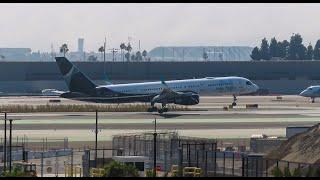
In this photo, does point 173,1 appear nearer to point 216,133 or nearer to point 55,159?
point 55,159

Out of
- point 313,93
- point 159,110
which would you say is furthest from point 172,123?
point 313,93

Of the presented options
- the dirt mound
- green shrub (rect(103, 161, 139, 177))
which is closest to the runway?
the dirt mound

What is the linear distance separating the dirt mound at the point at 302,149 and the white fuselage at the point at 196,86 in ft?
202

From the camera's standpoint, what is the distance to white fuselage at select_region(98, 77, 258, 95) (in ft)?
342

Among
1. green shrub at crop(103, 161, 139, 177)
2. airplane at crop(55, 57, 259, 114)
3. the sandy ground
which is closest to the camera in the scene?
green shrub at crop(103, 161, 139, 177)

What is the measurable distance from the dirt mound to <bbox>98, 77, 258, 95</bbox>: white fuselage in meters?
61.6

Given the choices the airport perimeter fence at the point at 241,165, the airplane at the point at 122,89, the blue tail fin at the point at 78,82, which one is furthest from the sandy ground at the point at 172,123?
the airport perimeter fence at the point at 241,165

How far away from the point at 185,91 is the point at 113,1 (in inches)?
3621

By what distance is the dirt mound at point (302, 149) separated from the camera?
3791 centimetres

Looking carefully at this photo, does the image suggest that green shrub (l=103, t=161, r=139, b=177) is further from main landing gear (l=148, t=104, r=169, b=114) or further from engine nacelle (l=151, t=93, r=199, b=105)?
engine nacelle (l=151, t=93, r=199, b=105)

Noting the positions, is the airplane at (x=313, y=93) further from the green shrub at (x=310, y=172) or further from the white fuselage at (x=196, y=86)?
the green shrub at (x=310, y=172)

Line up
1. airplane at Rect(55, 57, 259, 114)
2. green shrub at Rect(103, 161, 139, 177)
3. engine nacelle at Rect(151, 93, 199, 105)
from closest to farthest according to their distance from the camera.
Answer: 1. green shrub at Rect(103, 161, 139, 177)
2. engine nacelle at Rect(151, 93, 199, 105)
3. airplane at Rect(55, 57, 259, 114)

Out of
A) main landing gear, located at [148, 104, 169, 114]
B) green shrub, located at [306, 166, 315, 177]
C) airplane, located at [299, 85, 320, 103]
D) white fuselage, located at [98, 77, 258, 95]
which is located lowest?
green shrub, located at [306, 166, 315, 177]

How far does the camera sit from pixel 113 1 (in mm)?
11656
